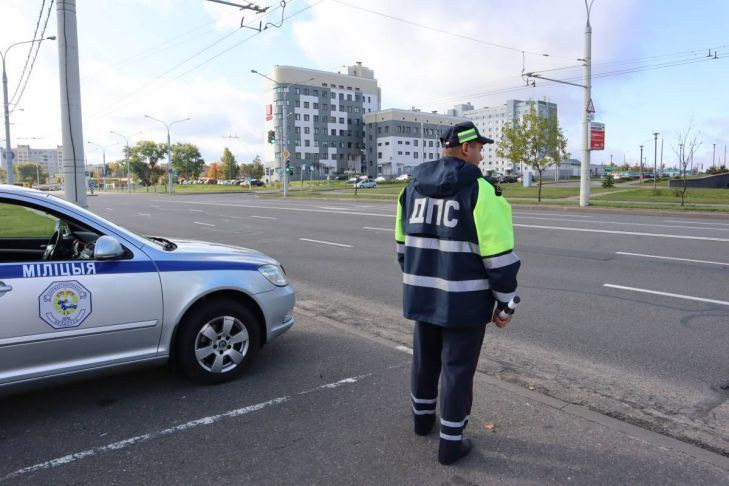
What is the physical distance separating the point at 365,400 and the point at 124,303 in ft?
6.11

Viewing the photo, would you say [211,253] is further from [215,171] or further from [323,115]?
[215,171]

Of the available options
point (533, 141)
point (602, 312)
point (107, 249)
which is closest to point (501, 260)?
point (107, 249)

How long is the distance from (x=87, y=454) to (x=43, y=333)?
0.86 metres

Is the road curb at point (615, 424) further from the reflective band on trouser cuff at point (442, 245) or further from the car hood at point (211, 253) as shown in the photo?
the car hood at point (211, 253)

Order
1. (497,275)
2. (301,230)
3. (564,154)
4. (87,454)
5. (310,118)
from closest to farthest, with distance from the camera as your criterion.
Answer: (497,275), (87,454), (301,230), (564,154), (310,118)

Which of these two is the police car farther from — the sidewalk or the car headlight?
the sidewalk

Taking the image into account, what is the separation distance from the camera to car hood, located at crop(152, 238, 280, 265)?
169 inches

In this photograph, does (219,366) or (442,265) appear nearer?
(442,265)

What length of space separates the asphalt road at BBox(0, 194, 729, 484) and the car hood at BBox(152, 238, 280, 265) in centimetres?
94

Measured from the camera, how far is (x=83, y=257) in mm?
3967

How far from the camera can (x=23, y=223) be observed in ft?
20.4

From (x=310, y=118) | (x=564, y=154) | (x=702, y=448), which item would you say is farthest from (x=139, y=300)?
(x=310, y=118)

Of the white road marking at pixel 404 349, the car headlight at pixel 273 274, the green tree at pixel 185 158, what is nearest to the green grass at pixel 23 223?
the car headlight at pixel 273 274

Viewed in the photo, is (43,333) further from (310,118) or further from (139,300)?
(310,118)
